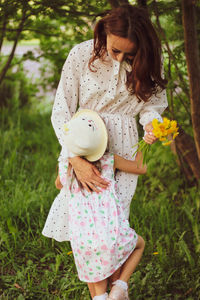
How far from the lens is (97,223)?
6.79 ft

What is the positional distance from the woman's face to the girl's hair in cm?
2

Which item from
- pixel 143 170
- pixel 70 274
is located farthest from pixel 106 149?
pixel 70 274

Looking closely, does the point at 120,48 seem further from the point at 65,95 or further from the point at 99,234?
the point at 99,234

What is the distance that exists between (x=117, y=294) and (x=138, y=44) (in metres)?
1.26

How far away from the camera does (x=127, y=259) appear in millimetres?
2170

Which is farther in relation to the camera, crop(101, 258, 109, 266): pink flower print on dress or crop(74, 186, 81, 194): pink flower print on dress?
crop(74, 186, 81, 194): pink flower print on dress

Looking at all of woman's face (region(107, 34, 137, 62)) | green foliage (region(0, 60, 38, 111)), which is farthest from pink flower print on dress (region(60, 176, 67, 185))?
green foliage (region(0, 60, 38, 111))

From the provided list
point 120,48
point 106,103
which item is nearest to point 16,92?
point 106,103

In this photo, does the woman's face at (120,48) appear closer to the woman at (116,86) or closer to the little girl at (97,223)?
the woman at (116,86)

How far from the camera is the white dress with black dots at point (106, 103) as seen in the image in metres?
2.21

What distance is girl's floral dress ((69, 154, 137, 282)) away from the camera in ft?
6.66

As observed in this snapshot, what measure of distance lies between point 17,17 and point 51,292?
Result: 2.17 meters

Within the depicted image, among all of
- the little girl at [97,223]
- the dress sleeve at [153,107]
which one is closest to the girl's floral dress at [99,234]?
the little girl at [97,223]

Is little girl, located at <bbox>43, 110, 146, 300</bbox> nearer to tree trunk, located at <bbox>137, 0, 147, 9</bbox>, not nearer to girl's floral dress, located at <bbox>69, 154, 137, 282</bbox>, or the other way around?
girl's floral dress, located at <bbox>69, 154, 137, 282</bbox>
